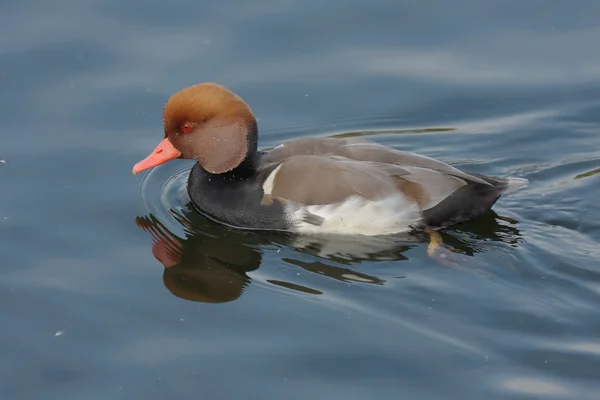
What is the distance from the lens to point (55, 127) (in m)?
8.78

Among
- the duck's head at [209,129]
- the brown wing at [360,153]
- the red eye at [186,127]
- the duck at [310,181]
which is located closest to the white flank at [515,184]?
the duck at [310,181]

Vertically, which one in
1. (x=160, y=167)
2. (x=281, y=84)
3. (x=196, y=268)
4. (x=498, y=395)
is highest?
(x=281, y=84)

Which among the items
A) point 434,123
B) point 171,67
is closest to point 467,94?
point 434,123

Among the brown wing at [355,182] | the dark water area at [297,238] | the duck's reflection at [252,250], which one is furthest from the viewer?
the brown wing at [355,182]

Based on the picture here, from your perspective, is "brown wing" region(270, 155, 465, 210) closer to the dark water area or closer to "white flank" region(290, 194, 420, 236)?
"white flank" region(290, 194, 420, 236)

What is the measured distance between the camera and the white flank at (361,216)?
24.4 ft

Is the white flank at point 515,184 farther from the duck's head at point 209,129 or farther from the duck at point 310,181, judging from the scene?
the duck's head at point 209,129

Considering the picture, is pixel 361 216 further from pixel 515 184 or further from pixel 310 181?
pixel 515 184

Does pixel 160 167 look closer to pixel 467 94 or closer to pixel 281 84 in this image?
pixel 281 84

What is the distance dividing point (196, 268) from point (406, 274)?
148 centimetres

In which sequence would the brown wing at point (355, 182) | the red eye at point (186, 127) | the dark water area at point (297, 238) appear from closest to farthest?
the dark water area at point (297, 238) → the brown wing at point (355, 182) → the red eye at point (186, 127)

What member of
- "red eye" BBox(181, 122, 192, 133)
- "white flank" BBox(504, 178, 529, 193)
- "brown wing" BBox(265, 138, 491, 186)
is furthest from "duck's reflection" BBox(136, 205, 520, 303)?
"red eye" BBox(181, 122, 192, 133)

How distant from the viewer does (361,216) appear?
7453mm

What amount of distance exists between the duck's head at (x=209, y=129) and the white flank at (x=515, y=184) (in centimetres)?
194
